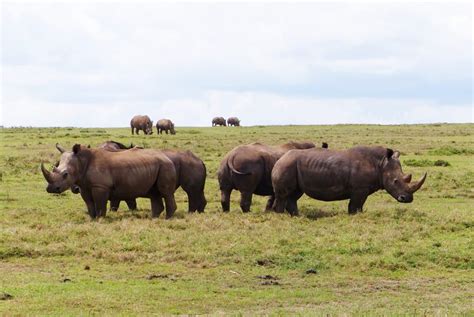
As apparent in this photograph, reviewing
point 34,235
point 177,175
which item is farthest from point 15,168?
point 34,235

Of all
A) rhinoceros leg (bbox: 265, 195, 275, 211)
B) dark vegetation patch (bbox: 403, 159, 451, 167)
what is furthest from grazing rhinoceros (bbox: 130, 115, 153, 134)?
rhinoceros leg (bbox: 265, 195, 275, 211)

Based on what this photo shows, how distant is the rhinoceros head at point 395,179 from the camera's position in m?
17.0

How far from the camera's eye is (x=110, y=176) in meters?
16.3

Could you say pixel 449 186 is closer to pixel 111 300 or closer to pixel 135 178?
pixel 135 178

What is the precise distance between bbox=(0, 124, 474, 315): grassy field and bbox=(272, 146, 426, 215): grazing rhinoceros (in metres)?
0.56

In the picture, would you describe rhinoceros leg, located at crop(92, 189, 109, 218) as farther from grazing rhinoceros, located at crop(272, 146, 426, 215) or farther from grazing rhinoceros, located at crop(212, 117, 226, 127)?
grazing rhinoceros, located at crop(212, 117, 226, 127)

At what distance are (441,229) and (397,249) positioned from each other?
6.90 ft

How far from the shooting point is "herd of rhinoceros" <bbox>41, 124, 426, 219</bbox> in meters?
16.3

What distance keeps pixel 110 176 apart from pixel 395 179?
20.1ft

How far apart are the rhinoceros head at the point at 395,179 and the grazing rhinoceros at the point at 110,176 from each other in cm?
464

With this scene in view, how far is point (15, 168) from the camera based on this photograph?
27.1m

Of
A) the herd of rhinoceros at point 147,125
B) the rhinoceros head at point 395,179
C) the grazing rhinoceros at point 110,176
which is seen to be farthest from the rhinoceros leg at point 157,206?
the herd of rhinoceros at point 147,125

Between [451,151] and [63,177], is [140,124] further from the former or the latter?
[63,177]

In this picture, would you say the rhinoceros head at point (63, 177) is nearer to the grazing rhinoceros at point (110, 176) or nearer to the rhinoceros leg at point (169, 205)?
the grazing rhinoceros at point (110, 176)
